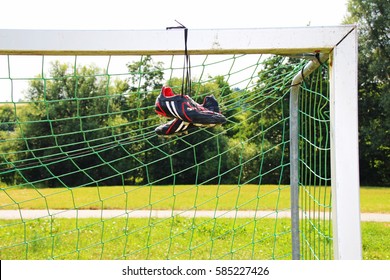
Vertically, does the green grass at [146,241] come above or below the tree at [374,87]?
below

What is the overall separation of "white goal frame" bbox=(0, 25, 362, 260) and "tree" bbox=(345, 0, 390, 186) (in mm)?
14580

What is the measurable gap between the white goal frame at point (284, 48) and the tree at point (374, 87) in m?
14.6

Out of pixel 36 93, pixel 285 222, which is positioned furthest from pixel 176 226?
pixel 36 93

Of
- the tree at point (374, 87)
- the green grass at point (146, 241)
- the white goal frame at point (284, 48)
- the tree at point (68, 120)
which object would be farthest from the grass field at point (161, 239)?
the tree at point (374, 87)

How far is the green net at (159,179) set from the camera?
2773 mm

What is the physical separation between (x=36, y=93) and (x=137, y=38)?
1305cm

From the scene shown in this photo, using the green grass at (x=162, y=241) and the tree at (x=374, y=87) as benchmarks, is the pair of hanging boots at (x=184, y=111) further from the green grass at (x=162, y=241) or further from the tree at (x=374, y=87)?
the tree at (x=374, y=87)

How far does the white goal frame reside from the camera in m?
1.82

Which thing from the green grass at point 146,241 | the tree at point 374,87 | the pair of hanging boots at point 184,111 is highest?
the tree at point 374,87

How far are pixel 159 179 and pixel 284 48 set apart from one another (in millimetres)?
2858

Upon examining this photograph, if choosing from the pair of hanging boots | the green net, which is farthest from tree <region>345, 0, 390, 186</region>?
the pair of hanging boots

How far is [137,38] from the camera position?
6.01ft

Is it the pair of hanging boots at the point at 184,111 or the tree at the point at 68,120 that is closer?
the pair of hanging boots at the point at 184,111

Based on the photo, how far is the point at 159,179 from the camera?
4.52 m
